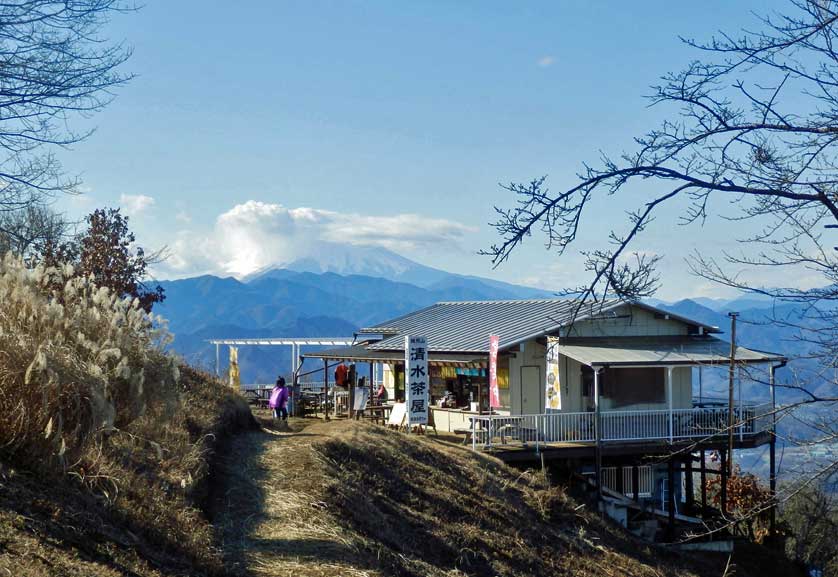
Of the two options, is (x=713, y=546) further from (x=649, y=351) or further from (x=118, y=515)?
(x=118, y=515)

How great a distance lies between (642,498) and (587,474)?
3242 millimetres

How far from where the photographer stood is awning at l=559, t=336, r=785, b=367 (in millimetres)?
23697

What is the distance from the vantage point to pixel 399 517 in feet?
42.7

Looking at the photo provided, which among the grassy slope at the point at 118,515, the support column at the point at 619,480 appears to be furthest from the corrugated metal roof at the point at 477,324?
the grassy slope at the point at 118,515

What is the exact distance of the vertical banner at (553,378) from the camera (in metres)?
23.1

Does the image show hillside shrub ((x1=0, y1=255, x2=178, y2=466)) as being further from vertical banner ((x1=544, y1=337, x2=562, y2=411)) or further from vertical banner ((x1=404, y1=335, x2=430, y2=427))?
vertical banner ((x1=544, y1=337, x2=562, y2=411))

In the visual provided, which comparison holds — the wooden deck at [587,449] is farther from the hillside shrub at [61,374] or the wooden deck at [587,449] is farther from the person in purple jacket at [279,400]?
the hillside shrub at [61,374]

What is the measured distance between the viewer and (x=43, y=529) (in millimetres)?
5914

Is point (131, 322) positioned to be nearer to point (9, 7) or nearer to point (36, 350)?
point (36, 350)

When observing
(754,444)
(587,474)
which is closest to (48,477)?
(587,474)

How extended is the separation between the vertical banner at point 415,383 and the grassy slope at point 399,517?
2.60 metres

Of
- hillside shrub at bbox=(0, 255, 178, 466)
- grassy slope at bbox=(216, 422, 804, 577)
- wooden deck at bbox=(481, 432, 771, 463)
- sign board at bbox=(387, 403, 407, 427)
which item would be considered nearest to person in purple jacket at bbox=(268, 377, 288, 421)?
sign board at bbox=(387, 403, 407, 427)

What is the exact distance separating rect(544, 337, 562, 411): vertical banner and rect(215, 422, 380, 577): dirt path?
1099 centimetres

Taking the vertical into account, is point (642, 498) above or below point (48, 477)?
below
